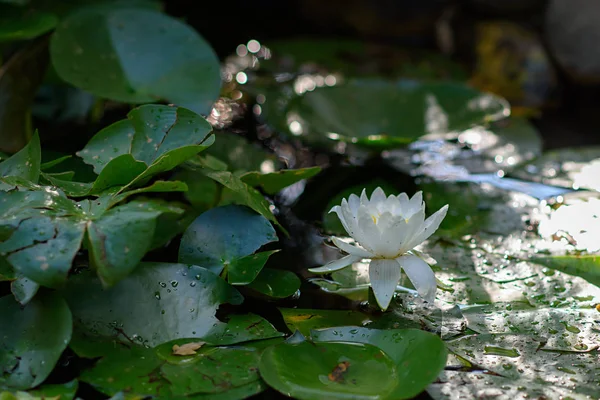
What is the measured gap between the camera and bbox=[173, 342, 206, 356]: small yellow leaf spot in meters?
0.93

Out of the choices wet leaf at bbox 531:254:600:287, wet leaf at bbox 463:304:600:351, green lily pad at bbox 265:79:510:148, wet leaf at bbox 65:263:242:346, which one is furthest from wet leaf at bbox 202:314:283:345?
green lily pad at bbox 265:79:510:148

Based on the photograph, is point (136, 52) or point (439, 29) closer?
point (136, 52)

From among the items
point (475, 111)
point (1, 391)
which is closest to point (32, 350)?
point (1, 391)

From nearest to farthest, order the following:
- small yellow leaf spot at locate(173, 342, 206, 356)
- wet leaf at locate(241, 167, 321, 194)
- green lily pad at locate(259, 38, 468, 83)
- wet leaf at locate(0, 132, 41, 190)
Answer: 1. small yellow leaf spot at locate(173, 342, 206, 356)
2. wet leaf at locate(0, 132, 41, 190)
3. wet leaf at locate(241, 167, 321, 194)
4. green lily pad at locate(259, 38, 468, 83)

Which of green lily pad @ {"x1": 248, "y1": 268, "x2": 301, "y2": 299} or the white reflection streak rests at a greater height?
→ the white reflection streak

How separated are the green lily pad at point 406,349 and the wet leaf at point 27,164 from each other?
20.6 inches

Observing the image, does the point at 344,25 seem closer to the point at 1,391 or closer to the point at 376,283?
the point at 376,283

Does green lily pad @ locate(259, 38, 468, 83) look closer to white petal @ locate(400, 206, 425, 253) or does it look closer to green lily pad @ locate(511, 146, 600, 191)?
green lily pad @ locate(511, 146, 600, 191)

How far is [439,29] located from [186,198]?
2.04 m

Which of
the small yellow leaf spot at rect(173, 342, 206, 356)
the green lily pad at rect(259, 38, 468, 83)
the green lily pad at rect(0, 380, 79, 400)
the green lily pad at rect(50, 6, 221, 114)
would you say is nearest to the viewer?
the green lily pad at rect(0, 380, 79, 400)

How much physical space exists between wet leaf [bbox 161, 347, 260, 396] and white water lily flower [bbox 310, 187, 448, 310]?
19cm

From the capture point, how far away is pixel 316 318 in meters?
1.07

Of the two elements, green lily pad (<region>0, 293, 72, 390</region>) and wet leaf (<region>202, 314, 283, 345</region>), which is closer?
green lily pad (<region>0, 293, 72, 390</region>)

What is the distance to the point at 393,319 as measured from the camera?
1.06m
